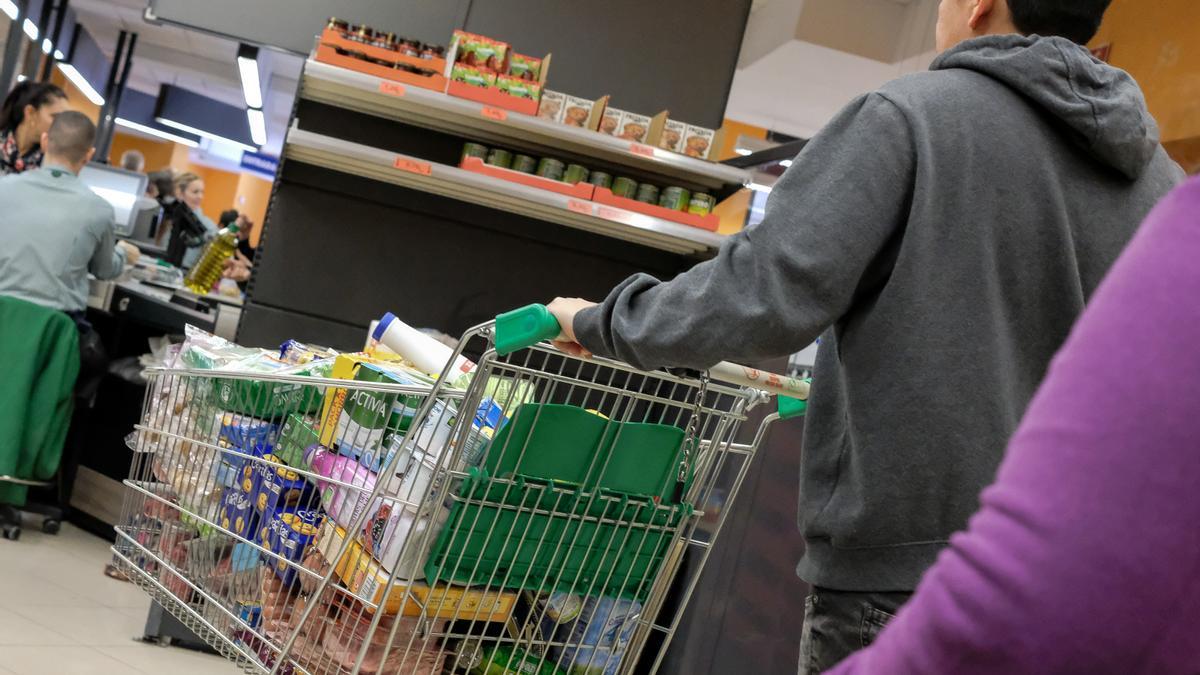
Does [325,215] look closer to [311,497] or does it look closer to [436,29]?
[436,29]

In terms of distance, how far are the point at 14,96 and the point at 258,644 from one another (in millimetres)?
4300

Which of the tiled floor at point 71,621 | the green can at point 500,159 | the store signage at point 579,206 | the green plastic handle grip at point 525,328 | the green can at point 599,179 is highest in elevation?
the green can at point 599,179

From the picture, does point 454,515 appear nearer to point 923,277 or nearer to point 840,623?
point 840,623

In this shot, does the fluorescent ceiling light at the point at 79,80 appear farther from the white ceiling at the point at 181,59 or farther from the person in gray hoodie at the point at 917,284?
the person in gray hoodie at the point at 917,284

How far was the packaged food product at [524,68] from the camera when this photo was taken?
4.13m

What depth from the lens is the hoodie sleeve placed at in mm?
1256

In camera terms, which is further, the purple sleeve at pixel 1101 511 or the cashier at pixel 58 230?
the cashier at pixel 58 230

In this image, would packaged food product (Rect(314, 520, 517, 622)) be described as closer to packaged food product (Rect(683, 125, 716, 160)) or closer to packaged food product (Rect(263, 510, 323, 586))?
packaged food product (Rect(263, 510, 323, 586))

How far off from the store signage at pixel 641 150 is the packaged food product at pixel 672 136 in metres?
0.10

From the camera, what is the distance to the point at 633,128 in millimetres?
4172

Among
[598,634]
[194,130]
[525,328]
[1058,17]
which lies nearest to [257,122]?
[194,130]

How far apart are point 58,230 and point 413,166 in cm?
160

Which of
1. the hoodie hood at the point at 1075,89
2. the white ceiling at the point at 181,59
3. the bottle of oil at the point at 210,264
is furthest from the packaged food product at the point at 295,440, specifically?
the white ceiling at the point at 181,59

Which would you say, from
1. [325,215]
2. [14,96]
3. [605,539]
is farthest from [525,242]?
[605,539]
